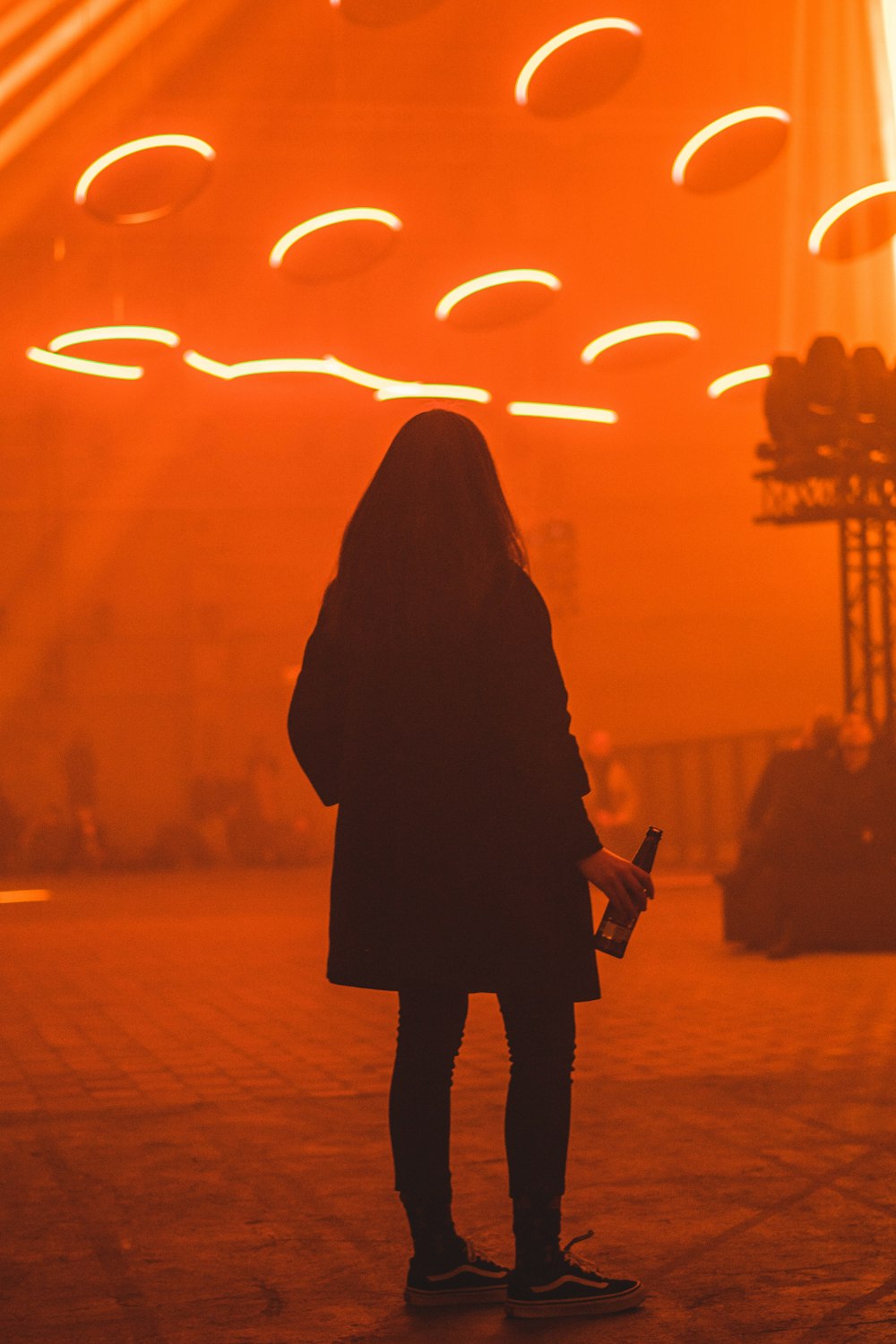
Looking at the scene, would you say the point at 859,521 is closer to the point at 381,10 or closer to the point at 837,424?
the point at 837,424

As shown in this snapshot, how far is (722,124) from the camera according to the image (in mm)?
12656

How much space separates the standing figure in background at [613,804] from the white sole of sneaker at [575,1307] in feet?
47.9

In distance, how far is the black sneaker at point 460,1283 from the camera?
3078 millimetres

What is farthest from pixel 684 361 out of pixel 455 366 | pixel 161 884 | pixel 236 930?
pixel 236 930

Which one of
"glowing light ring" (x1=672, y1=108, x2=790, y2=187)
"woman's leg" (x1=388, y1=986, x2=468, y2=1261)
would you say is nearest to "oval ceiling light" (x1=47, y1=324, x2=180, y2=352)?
"glowing light ring" (x1=672, y1=108, x2=790, y2=187)

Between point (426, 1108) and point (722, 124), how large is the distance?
10.8 meters

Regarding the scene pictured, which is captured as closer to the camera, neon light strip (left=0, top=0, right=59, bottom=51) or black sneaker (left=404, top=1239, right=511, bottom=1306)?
black sneaker (left=404, top=1239, right=511, bottom=1306)

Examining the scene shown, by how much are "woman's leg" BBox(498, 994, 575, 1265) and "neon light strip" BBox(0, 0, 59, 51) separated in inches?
582

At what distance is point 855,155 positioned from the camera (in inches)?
917

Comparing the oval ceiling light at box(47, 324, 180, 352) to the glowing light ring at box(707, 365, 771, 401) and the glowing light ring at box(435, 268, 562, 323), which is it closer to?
the glowing light ring at box(435, 268, 562, 323)

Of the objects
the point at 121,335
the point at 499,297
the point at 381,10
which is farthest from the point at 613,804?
the point at 381,10

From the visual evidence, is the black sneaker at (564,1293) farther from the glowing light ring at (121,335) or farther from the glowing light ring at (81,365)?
the glowing light ring at (81,365)

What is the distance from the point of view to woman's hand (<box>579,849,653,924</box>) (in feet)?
9.77

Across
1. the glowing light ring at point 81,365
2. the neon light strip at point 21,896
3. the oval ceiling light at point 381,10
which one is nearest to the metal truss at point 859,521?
the oval ceiling light at point 381,10
